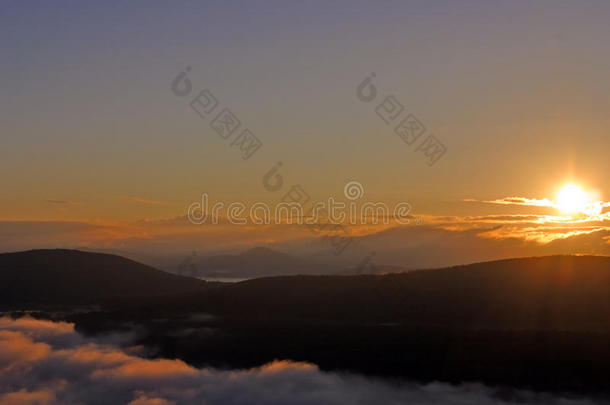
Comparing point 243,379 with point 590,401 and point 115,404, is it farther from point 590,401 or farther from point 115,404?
point 590,401

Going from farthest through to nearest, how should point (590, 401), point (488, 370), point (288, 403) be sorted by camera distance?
point (488, 370) → point (288, 403) → point (590, 401)

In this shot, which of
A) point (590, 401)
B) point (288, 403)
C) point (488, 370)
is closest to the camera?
point (590, 401)

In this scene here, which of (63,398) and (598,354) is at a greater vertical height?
(598,354)

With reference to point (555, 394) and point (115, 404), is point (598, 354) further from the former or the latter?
point (115, 404)

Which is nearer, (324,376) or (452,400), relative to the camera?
(452,400)

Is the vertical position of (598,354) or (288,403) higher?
(598,354)

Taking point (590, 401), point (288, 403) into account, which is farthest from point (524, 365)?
point (288, 403)

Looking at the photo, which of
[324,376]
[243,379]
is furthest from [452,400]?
[243,379]

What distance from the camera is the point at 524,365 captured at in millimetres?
194125

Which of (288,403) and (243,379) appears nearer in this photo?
(288,403)

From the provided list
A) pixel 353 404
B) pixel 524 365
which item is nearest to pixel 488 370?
pixel 524 365

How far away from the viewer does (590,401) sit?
17112 centimetres

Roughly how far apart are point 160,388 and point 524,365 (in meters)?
105

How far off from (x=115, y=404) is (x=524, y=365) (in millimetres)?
117539
